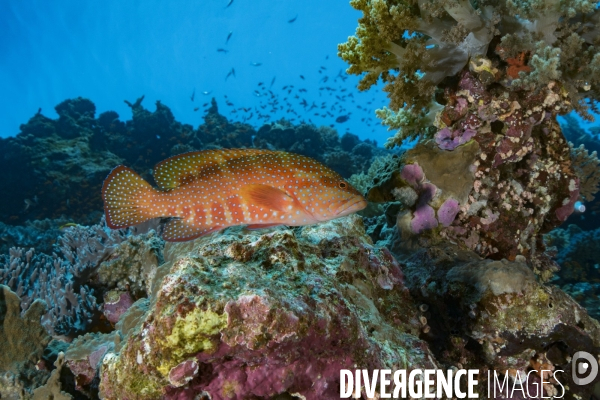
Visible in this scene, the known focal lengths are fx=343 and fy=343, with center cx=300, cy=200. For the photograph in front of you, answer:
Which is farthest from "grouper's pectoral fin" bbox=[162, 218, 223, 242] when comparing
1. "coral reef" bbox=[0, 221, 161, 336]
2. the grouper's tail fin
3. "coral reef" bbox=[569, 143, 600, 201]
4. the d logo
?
"coral reef" bbox=[569, 143, 600, 201]

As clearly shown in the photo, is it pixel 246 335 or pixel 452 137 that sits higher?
pixel 452 137

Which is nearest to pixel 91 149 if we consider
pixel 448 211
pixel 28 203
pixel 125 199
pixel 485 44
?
pixel 28 203

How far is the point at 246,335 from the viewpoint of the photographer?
5.84ft

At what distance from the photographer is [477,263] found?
3580 mm

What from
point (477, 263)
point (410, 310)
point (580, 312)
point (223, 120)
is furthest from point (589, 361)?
point (223, 120)

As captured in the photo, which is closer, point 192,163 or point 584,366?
point 192,163

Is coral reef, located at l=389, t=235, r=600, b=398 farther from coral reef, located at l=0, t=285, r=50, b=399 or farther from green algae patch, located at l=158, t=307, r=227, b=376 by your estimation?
coral reef, located at l=0, t=285, r=50, b=399

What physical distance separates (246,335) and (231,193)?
137cm

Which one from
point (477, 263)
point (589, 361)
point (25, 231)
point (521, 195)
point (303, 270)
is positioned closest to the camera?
point (303, 270)

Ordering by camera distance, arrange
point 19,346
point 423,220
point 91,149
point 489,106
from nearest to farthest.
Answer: point 19,346 < point 489,106 < point 423,220 < point 91,149

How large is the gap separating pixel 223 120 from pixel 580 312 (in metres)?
24.6

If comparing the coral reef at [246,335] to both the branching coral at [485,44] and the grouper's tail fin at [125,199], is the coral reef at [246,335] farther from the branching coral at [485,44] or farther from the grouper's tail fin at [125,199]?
the branching coral at [485,44]

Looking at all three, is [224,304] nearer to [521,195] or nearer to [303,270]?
[303,270]

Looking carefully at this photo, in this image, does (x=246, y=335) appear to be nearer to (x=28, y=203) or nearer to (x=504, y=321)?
(x=504, y=321)
